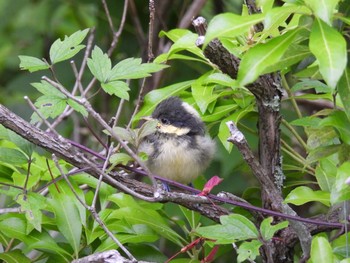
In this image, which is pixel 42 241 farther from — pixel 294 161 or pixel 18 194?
pixel 294 161

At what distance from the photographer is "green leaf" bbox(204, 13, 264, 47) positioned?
1701 mm

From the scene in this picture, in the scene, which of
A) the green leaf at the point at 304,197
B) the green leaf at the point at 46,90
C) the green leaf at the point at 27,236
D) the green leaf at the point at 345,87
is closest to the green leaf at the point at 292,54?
the green leaf at the point at 345,87

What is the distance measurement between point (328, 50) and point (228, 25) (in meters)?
0.22

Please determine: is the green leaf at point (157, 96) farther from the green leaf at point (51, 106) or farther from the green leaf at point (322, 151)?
the green leaf at point (322, 151)

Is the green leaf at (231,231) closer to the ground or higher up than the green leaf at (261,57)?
closer to the ground

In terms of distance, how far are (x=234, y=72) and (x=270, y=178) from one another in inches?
13.4

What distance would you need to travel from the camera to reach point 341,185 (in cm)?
184

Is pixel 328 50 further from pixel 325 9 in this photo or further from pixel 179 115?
pixel 179 115

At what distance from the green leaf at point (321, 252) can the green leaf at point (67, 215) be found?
762 millimetres

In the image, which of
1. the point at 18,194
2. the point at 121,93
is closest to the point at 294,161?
the point at 121,93

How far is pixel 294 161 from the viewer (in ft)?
8.58

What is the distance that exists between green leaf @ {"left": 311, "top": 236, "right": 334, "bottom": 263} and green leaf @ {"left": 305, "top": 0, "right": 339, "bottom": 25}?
1.74 ft

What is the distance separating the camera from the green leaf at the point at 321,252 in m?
1.84

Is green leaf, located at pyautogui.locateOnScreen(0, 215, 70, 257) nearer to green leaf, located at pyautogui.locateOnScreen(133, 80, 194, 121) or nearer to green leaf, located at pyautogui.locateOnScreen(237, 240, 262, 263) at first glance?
green leaf, located at pyautogui.locateOnScreen(133, 80, 194, 121)
